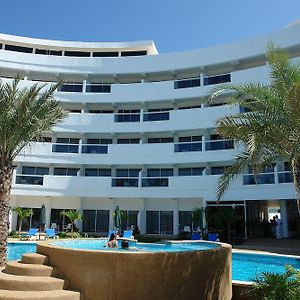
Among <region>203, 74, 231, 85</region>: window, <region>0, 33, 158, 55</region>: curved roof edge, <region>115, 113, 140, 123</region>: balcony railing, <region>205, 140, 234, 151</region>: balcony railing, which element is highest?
<region>0, 33, 158, 55</region>: curved roof edge

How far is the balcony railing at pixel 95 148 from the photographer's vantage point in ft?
103

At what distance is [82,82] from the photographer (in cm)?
3497

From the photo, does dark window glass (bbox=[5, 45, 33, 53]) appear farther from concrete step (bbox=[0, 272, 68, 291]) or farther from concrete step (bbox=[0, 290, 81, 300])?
concrete step (bbox=[0, 290, 81, 300])

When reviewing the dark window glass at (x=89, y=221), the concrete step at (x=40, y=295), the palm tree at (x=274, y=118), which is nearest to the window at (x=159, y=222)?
the dark window glass at (x=89, y=221)

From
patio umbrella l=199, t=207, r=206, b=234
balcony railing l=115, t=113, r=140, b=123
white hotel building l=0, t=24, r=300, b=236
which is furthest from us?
balcony railing l=115, t=113, r=140, b=123

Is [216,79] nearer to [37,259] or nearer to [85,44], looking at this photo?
[85,44]

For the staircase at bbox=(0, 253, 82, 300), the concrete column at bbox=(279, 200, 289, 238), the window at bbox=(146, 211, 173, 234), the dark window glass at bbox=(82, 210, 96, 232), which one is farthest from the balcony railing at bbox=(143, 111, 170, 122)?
the staircase at bbox=(0, 253, 82, 300)

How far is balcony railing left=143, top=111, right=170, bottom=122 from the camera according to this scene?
31.4 metres

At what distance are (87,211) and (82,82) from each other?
39.5ft

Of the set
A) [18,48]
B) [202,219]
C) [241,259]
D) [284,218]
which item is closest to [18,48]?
[18,48]

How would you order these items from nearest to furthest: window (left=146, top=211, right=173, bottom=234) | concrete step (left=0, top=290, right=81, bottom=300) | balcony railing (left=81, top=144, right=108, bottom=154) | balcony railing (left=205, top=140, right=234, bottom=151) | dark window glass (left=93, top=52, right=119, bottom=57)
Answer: concrete step (left=0, top=290, right=81, bottom=300) < balcony railing (left=205, top=140, right=234, bottom=151) < window (left=146, top=211, right=173, bottom=234) < balcony railing (left=81, top=144, right=108, bottom=154) < dark window glass (left=93, top=52, right=119, bottom=57)

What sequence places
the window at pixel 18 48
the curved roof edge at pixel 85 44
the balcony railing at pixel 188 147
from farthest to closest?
the window at pixel 18 48, the curved roof edge at pixel 85 44, the balcony railing at pixel 188 147

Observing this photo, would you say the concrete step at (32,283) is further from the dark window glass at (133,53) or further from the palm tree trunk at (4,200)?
the dark window glass at (133,53)

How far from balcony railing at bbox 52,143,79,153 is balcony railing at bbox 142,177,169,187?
21.3 ft
